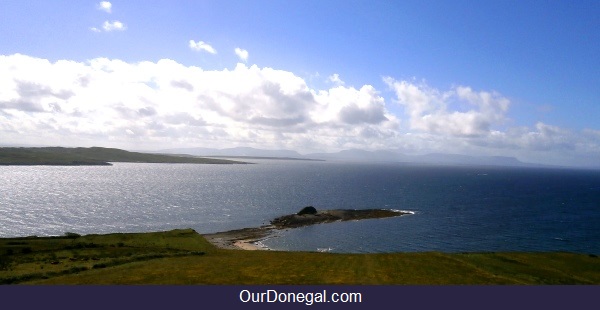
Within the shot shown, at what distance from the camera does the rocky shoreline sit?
77400 mm

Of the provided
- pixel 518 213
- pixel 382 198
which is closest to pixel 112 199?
pixel 382 198

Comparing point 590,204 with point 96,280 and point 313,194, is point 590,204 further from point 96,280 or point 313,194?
point 96,280

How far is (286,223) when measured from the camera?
101 metres

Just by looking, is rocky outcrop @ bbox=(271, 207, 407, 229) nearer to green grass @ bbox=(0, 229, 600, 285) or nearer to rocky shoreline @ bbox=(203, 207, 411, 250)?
rocky shoreline @ bbox=(203, 207, 411, 250)

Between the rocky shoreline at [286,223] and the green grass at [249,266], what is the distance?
23533 millimetres

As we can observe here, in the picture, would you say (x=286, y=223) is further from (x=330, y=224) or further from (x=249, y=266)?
(x=249, y=266)

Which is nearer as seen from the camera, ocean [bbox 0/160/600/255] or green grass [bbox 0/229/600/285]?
green grass [bbox 0/229/600/285]

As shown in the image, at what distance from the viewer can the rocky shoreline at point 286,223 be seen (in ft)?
254

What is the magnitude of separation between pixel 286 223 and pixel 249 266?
64.2 m

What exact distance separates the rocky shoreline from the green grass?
23.5 metres

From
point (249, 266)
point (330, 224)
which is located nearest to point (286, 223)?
point (330, 224)

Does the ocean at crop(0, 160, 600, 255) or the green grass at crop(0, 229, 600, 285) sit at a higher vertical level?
the green grass at crop(0, 229, 600, 285)

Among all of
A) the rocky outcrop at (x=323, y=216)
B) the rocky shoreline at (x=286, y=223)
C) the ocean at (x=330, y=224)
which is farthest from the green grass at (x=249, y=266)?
the rocky outcrop at (x=323, y=216)

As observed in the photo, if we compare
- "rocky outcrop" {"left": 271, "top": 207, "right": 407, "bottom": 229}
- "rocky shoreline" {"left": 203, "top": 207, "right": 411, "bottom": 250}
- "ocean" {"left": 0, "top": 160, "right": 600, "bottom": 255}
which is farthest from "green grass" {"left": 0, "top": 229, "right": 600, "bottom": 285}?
"rocky outcrop" {"left": 271, "top": 207, "right": 407, "bottom": 229}
